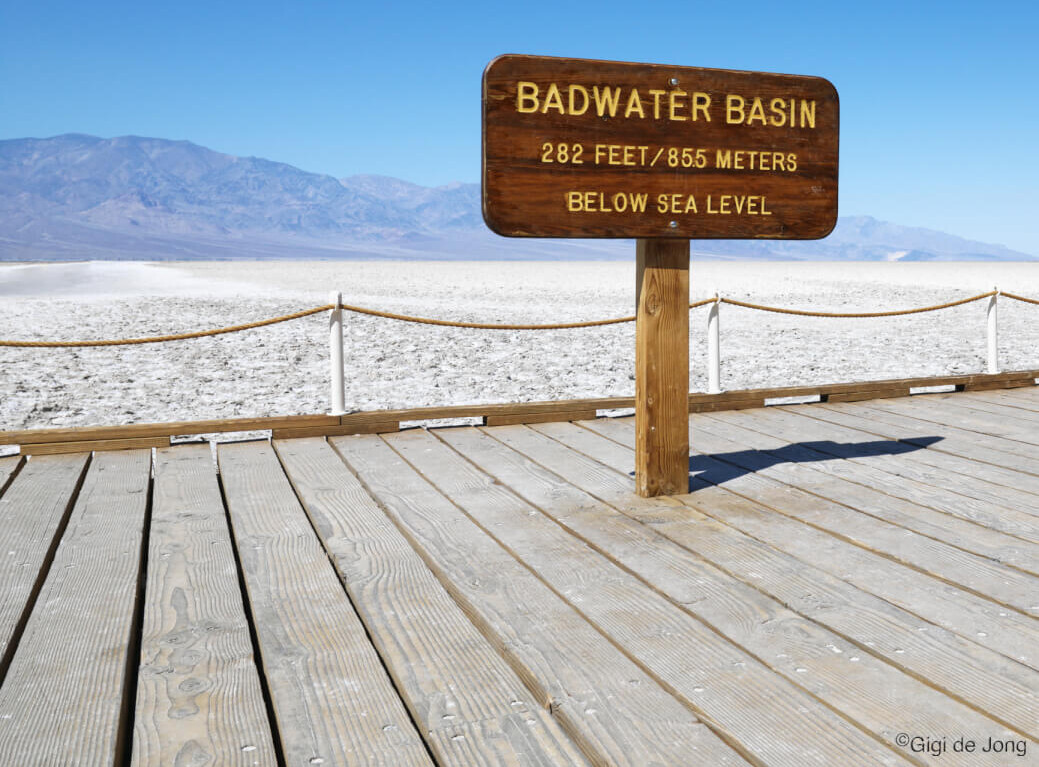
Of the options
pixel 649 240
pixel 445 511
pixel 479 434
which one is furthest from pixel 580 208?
pixel 479 434

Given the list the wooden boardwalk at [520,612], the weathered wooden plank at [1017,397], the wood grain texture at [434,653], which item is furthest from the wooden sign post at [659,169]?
the weathered wooden plank at [1017,397]

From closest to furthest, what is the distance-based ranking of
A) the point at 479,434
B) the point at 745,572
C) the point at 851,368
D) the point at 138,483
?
1. the point at 745,572
2. the point at 138,483
3. the point at 479,434
4. the point at 851,368

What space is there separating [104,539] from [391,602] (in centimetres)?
142

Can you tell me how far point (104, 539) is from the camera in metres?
3.79

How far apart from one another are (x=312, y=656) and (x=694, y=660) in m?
1.02

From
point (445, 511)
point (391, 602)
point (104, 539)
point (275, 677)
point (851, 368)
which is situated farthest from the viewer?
point (851, 368)

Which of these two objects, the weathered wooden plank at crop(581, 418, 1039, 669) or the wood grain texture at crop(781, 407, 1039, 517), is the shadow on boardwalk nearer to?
the wood grain texture at crop(781, 407, 1039, 517)

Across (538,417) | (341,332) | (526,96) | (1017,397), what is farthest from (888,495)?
(1017,397)

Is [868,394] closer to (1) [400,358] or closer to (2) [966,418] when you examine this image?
(2) [966,418]

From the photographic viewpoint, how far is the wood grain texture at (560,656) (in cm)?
217

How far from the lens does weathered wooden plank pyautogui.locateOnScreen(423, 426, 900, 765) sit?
2.15 m

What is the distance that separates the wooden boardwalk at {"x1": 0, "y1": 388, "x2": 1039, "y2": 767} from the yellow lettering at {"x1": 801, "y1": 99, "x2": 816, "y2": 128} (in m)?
1.64

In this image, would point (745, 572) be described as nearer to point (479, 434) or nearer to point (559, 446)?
point (559, 446)

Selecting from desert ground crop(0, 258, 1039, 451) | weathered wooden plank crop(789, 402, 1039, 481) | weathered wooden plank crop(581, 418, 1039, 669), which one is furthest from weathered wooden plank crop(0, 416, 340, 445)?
desert ground crop(0, 258, 1039, 451)
